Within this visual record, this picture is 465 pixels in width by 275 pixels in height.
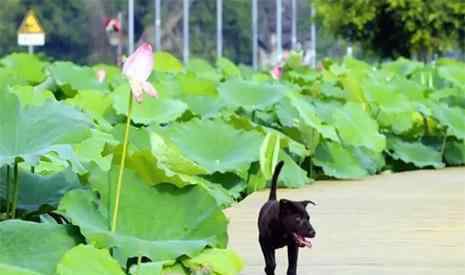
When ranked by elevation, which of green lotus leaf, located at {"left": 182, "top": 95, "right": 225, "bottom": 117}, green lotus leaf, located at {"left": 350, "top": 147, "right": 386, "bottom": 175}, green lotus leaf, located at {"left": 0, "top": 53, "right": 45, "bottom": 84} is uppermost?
green lotus leaf, located at {"left": 182, "top": 95, "right": 225, "bottom": 117}

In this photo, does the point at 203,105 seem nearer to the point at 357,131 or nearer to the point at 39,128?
the point at 357,131

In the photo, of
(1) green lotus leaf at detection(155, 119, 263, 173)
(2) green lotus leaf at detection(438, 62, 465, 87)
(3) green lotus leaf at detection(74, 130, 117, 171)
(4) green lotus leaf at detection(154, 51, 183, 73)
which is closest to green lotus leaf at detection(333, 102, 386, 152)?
(1) green lotus leaf at detection(155, 119, 263, 173)

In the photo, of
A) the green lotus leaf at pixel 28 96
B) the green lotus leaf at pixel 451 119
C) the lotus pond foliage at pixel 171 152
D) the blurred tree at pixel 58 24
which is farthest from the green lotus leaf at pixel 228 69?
the blurred tree at pixel 58 24

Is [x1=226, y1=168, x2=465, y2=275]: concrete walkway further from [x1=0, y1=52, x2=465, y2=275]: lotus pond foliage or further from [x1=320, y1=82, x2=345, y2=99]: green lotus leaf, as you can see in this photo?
[x1=320, y1=82, x2=345, y2=99]: green lotus leaf

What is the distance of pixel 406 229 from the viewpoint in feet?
7.09

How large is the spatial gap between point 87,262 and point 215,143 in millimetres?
1102

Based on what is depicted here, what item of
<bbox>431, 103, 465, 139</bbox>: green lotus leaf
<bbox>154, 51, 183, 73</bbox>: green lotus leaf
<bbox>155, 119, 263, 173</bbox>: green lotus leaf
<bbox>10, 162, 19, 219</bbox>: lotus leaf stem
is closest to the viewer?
<bbox>10, 162, 19, 219</bbox>: lotus leaf stem

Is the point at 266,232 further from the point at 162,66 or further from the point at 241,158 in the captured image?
the point at 162,66

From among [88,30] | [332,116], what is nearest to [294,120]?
[332,116]

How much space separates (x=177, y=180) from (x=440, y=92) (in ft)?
9.18

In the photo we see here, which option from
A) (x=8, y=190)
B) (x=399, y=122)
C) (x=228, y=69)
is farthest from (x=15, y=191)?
(x=228, y=69)

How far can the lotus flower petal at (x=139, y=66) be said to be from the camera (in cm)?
137

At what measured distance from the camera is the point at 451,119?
11.6ft

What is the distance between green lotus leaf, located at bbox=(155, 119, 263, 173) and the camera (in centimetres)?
234
